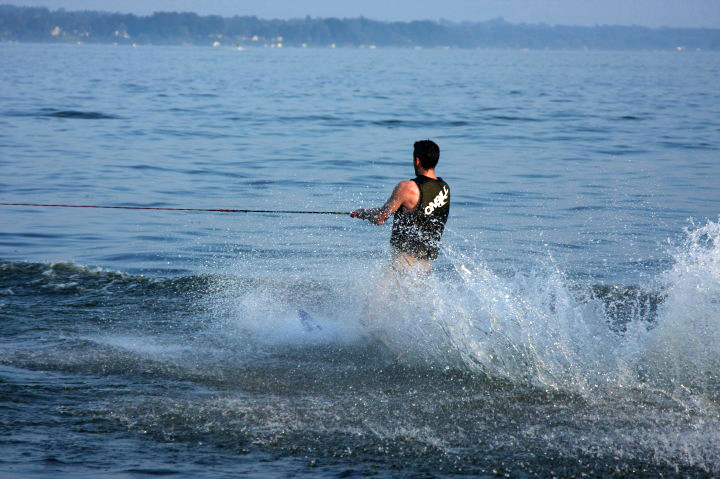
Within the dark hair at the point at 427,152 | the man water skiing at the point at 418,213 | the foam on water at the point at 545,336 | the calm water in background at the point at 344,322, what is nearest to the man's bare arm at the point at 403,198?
the man water skiing at the point at 418,213

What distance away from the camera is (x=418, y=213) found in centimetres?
680

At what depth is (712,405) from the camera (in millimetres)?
5852

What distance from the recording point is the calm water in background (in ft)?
17.2

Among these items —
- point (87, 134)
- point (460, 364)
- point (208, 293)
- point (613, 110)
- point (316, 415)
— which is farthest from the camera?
point (613, 110)

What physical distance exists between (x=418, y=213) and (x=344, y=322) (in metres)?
1.61

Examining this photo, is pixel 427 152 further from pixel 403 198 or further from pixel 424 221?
pixel 424 221

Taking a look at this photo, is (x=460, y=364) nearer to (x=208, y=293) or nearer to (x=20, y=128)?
(x=208, y=293)

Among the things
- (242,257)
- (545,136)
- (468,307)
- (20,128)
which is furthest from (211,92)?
(468,307)

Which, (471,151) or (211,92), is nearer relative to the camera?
(471,151)

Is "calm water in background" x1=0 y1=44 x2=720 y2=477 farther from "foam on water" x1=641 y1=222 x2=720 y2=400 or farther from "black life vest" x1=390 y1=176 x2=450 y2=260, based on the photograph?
"black life vest" x1=390 y1=176 x2=450 y2=260

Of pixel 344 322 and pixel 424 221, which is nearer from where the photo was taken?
pixel 424 221

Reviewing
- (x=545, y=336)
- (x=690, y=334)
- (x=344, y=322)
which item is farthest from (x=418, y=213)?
(x=690, y=334)

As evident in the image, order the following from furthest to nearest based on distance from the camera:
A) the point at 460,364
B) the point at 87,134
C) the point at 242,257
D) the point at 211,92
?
1. the point at 211,92
2. the point at 87,134
3. the point at 242,257
4. the point at 460,364

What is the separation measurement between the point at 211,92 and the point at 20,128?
61.9 feet
